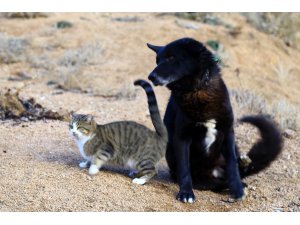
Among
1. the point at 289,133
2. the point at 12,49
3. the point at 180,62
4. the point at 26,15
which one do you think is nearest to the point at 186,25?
the point at 26,15

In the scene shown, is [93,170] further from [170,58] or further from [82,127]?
[170,58]

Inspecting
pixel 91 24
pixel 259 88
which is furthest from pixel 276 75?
pixel 91 24

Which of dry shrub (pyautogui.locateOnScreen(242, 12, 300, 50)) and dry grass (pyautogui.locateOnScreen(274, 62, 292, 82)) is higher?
dry shrub (pyautogui.locateOnScreen(242, 12, 300, 50))

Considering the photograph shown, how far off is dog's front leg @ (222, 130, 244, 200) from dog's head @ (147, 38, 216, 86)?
2.44 feet

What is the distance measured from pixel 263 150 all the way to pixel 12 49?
693cm

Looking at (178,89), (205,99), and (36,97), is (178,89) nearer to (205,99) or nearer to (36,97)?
(205,99)

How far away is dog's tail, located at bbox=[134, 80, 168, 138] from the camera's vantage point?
547 cm

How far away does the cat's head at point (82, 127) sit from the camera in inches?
214

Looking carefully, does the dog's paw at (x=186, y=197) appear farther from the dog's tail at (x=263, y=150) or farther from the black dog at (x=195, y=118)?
the dog's tail at (x=263, y=150)

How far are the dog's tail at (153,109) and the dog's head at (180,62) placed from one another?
0.99ft

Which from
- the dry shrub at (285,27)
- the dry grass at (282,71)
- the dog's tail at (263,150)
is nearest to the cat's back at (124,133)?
the dog's tail at (263,150)

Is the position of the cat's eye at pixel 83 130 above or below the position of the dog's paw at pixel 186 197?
above

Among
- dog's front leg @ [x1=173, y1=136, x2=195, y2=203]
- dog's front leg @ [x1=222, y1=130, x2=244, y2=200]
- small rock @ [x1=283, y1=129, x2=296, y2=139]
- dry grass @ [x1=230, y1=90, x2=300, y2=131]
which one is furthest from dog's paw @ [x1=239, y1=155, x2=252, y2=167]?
dry grass @ [x1=230, y1=90, x2=300, y2=131]

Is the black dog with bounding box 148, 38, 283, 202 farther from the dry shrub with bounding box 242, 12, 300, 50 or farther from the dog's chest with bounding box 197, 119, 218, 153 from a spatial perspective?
the dry shrub with bounding box 242, 12, 300, 50
